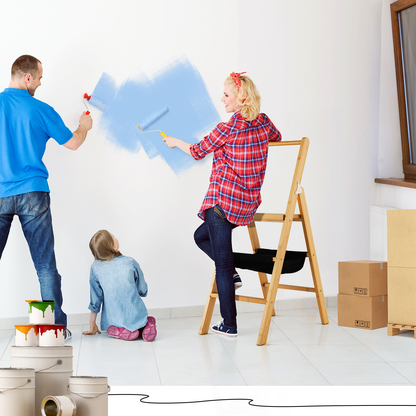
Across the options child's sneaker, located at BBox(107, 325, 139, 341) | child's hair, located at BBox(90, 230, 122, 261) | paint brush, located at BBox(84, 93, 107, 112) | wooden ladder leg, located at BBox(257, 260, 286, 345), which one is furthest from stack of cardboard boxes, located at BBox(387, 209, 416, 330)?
paint brush, located at BBox(84, 93, 107, 112)

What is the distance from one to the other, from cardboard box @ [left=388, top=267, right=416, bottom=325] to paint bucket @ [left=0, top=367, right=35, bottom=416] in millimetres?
2291

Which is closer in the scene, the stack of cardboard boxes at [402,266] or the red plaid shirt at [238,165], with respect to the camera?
the red plaid shirt at [238,165]

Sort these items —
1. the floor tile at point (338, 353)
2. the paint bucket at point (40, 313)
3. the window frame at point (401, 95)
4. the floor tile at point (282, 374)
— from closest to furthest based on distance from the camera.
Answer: the paint bucket at point (40, 313)
the floor tile at point (282, 374)
the floor tile at point (338, 353)
the window frame at point (401, 95)

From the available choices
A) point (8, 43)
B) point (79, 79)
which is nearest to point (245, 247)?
point (79, 79)

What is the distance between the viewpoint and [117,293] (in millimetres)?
2627

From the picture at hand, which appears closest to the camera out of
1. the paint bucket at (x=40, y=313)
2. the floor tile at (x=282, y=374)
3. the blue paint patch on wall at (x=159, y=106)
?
the paint bucket at (x=40, y=313)

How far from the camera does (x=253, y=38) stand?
10.6ft

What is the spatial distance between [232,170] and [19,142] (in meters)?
1.01

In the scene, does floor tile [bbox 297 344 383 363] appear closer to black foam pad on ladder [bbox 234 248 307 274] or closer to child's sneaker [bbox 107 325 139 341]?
black foam pad on ladder [bbox 234 248 307 274]

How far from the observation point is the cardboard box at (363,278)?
2.87 meters

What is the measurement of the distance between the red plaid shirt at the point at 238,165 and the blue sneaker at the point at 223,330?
0.55 metres

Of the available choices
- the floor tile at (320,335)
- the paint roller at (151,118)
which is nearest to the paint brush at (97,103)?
the paint roller at (151,118)

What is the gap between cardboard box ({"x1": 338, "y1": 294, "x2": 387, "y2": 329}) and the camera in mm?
2875

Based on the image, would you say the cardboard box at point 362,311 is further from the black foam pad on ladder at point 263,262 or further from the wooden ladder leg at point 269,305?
the wooden ladder leg at point 269,305
